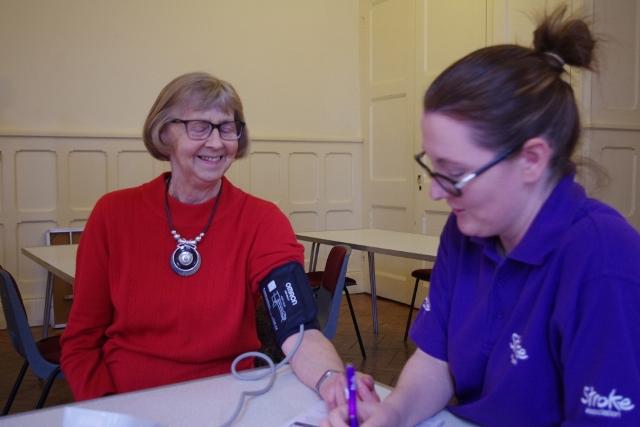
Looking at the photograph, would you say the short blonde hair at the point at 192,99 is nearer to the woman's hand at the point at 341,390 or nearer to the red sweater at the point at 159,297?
the red sweater at the point at 159,297

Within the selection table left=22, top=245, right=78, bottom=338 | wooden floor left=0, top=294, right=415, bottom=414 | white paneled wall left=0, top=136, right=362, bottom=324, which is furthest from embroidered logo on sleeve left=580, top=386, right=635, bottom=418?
white paneled wall left=0, top=136, right=362, bottom=324

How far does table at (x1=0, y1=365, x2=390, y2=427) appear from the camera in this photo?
43.3 inches

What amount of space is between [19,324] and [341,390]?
62.3 inches

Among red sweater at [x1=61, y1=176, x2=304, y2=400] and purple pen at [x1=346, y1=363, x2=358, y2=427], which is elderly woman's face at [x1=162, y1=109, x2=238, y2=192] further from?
purple pen at [x1=346, y1=363, x2=358, y2=427]

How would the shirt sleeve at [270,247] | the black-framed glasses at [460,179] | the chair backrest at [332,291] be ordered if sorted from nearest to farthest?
the black-framed glasses at [460,179] → the shirt sleeve at [270,247] → the chair backrest at [332,291]

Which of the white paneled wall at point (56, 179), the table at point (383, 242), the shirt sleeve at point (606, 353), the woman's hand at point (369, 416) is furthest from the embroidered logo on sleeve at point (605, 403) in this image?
the white paneled wall at point (56, 179)

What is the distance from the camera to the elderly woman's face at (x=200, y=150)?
5.53ft

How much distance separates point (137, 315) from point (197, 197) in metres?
0.35

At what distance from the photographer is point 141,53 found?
5.29m

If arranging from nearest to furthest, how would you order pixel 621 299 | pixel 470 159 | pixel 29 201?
pixel 621 299, pixel 470 159, pixel 29 201

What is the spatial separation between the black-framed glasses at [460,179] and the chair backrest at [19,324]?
1818mm

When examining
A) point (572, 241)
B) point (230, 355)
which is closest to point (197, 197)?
point (230, 355)

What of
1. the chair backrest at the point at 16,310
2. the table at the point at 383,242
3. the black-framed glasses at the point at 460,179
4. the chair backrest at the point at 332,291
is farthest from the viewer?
the table at the point at 383,242

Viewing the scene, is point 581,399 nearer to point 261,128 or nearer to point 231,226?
point 231,226
